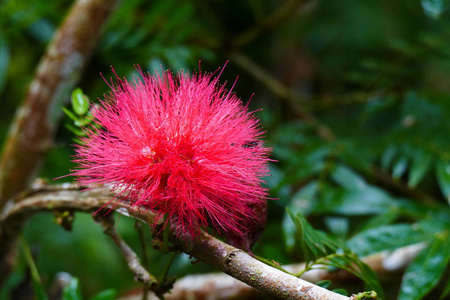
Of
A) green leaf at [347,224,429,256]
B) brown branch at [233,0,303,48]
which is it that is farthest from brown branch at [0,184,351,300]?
brown branch at [233,0,303,48]

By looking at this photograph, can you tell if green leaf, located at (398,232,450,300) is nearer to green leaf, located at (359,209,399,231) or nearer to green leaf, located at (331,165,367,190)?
green leaf, located at (359,209,399,231)

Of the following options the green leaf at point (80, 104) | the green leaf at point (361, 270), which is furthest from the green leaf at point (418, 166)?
the green leaf at point (80, 104)

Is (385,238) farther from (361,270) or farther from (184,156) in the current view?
(184,156)

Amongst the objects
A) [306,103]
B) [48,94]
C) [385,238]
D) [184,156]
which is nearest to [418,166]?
[385,238]

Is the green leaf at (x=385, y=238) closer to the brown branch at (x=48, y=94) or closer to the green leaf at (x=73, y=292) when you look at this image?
the green leaf at (x=73, y=292)

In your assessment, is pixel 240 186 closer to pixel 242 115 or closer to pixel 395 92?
pixel 242 115

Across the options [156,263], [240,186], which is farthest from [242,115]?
[156,263]
